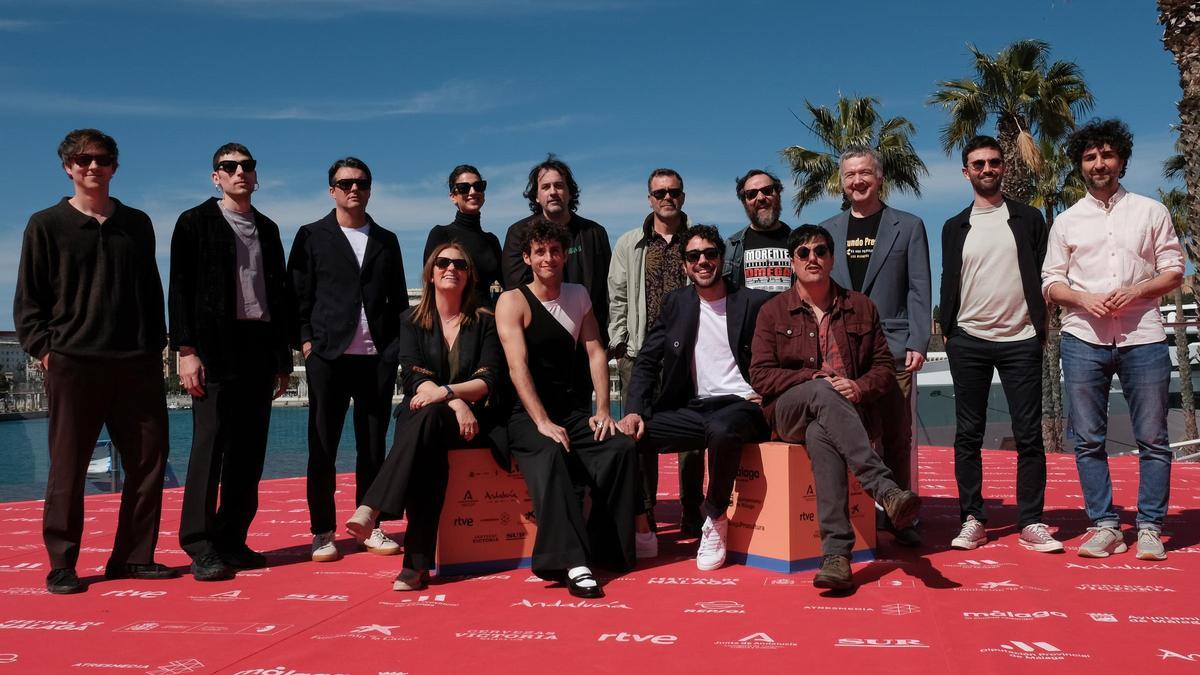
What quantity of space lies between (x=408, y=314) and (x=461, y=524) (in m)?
0.98

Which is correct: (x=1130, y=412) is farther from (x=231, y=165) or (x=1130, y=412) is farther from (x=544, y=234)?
(x=231, y=165)

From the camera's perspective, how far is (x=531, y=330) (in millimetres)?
4340

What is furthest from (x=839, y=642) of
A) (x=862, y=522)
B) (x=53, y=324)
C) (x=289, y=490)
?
(x=289, y=490)

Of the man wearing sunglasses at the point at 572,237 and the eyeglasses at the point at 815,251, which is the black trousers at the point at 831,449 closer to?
the eyeglasses at the point at 815,251

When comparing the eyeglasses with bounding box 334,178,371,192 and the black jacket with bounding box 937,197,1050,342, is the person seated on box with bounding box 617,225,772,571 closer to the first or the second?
the black jacket with bounding box 937,197,1050,342

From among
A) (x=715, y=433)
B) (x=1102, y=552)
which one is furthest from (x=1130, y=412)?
(x=715, y=433)

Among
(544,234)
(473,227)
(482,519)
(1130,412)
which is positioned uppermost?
(473,227)

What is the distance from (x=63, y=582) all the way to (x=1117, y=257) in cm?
458

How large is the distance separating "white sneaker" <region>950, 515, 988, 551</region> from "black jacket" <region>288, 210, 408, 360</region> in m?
2.74

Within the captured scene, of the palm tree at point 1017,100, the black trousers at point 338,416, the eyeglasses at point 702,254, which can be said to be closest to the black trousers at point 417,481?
the black trousers at point 338,416

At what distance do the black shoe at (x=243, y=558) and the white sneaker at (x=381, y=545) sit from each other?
482 mm

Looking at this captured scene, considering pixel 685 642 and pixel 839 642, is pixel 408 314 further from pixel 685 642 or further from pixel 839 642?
pixel 839 642

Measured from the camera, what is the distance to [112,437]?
13.3 ft

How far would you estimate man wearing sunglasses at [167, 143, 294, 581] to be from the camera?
4168 millimetres
